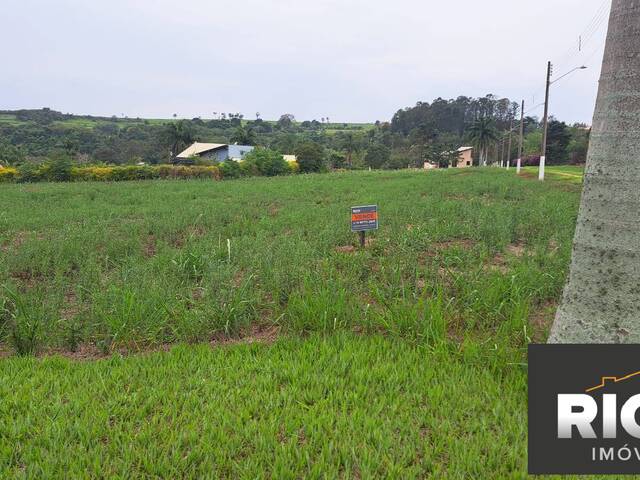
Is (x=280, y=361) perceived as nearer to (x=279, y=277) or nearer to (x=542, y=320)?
(x=279, y=277)

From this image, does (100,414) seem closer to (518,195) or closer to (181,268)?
(181,268)

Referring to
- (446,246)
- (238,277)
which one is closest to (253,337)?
(238,277)

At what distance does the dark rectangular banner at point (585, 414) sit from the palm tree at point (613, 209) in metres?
0.21

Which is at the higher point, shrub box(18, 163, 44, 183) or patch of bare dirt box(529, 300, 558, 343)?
shrub box(18, 163, 44, 183)

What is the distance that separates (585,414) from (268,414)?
1652 mm

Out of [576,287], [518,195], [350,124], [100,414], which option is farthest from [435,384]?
[350,124]

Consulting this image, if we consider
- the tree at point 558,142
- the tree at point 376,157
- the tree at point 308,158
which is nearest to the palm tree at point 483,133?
the tree at point 558,142

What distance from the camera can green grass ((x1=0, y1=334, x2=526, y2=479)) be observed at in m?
1.88

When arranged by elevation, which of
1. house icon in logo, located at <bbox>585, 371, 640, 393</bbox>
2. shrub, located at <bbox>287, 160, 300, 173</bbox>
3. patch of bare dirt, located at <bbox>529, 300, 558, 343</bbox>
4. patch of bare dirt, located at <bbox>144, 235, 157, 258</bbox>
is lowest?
patch of bare dirt, located at <bbox>144, 235, 157, 258</bbox>

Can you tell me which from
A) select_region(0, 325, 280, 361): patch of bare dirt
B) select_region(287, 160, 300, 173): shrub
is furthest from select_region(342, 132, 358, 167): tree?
select_region(0, 325, 280, 361): patch of bare dirt

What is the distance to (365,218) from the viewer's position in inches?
223

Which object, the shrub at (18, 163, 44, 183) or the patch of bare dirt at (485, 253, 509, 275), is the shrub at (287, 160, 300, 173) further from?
the patch of bare dirt at (485, 253, 509, 275)

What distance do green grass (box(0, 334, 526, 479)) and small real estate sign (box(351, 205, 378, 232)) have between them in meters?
2.77

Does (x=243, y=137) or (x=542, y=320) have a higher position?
(x=243, y=137)
